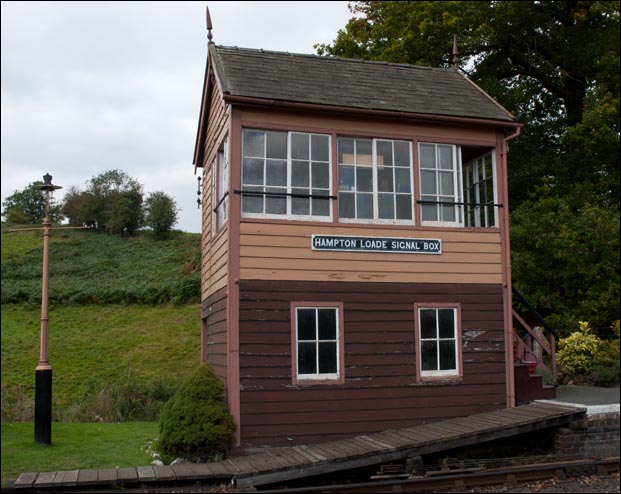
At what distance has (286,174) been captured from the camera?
11.1 m

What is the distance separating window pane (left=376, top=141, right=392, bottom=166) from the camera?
11625mm

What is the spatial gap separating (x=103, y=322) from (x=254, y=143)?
2010 cm

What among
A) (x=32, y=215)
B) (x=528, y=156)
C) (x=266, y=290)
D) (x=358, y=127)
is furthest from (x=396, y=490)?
(x=32, y=215)

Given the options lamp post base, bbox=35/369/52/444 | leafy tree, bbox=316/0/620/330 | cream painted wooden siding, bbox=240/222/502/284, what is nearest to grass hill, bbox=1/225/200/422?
lamp post base, bbox=35/369/52/444

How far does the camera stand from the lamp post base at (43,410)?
11141 millimetres

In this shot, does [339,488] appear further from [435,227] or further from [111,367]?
[111,367]

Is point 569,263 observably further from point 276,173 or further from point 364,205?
point 276,173

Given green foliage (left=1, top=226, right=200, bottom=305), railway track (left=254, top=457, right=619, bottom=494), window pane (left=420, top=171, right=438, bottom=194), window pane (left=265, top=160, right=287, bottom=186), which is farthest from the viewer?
green foliage (left=1, top=226, right=200, bottom=305)

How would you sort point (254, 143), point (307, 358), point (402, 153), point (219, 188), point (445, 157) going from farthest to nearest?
point (219, 188) → point (445, 157) → point (402, 153) → point (254, 143) → point (307, 358)

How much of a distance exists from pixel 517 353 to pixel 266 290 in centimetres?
524

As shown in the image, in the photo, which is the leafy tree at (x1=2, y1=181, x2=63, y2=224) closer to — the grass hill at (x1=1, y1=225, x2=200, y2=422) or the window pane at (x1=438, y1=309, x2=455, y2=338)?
the grass hill at (x1=1, y1=225, x2=200, y2=422)

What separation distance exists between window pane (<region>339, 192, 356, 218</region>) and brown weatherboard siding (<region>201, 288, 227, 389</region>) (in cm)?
242

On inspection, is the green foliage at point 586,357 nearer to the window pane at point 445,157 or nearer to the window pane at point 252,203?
the window pane at point 445,157

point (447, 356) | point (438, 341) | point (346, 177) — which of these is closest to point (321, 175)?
point (346, 177)
